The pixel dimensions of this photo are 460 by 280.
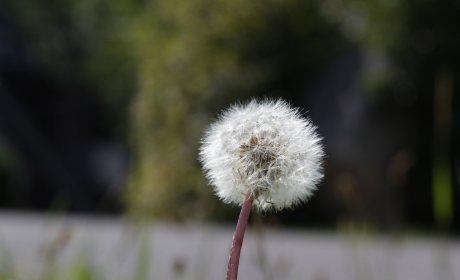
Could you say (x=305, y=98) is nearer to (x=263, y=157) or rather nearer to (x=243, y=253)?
(x=243, y=253)

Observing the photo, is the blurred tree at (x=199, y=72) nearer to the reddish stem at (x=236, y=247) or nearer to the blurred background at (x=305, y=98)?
the blurred background at (x=305, y=98)

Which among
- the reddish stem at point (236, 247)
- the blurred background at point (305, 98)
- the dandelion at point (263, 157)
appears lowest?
the reddish stem at point (236, 247)

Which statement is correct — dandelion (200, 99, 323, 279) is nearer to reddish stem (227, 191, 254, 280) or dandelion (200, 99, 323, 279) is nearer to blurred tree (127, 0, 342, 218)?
reddish stem (227, 191, 254, 280)

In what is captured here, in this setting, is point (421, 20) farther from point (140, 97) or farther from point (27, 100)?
point (27, 100)

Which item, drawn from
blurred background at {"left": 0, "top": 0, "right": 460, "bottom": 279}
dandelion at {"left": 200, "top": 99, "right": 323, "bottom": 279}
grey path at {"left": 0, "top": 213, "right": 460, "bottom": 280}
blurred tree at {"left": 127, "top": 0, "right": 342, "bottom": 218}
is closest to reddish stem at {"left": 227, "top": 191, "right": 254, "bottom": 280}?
dandelion at {"left": 200, "top": 99, "right": 323, "bottom": 279}

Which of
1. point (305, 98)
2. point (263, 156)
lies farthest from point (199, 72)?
point (263, 156)

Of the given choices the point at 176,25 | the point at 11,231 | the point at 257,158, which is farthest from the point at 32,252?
the point at 176,25

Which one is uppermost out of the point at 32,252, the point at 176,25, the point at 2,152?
the point at 176,25

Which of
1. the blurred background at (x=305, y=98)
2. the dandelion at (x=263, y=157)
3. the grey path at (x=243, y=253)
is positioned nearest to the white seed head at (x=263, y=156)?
the dandelion at (x=263, y=157)
